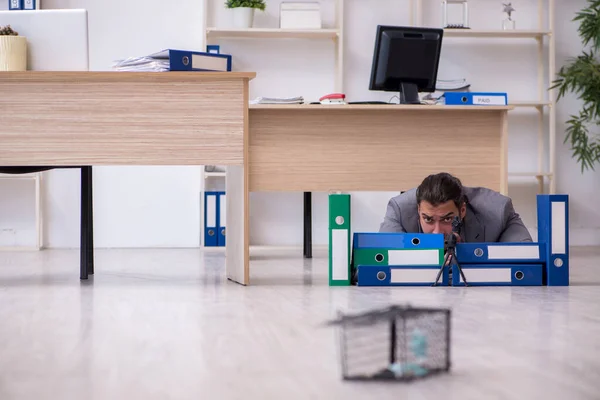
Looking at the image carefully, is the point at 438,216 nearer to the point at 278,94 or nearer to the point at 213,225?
the point at 213,225

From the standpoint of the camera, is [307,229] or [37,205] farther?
[37,205]

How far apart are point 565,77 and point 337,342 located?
429cm

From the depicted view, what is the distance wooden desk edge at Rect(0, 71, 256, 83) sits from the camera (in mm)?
2992

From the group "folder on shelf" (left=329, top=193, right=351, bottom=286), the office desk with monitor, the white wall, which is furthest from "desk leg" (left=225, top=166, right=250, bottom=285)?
the white wall

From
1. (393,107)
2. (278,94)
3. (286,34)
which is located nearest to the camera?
(393,107)

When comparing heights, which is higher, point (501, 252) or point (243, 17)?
point (243, 17)

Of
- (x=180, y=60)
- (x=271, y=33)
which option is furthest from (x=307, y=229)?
(x=180, y=60)

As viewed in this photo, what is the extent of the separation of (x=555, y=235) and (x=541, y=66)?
3.05 meters

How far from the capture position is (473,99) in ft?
12.9

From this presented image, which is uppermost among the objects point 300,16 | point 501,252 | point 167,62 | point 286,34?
point 300,16

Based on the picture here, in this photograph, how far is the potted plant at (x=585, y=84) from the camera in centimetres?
552

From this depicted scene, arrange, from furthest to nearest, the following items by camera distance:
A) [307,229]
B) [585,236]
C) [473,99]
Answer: [585,236] < [307,229] < [473,99]

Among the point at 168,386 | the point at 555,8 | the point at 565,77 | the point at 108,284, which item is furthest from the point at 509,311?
the point at 555,8

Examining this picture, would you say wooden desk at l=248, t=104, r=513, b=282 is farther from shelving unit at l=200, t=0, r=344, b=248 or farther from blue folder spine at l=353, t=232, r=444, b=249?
shelving unit at l=200, t=0, r=344, b=248
